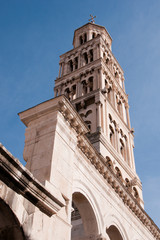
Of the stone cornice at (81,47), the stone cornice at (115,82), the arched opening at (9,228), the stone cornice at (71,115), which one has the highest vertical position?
the stone cornice at (81,47)

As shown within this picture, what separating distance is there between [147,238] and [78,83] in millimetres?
18665

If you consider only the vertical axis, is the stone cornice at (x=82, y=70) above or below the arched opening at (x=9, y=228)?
above

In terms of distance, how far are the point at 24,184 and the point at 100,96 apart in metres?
21.4

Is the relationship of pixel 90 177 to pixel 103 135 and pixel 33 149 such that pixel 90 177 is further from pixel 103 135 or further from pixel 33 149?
pixel 103 135

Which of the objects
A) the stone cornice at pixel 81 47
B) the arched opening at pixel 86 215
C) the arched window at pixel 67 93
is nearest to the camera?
the arched opening at pixel 86 215

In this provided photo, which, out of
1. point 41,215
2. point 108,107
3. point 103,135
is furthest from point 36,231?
point 108,107

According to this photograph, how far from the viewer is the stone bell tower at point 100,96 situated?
86.9ft

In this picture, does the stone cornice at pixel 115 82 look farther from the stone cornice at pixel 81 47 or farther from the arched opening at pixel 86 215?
the arched opening at pixel 86 215

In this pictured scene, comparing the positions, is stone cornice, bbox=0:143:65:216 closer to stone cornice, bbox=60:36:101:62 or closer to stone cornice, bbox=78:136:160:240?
stone cornice, bbox=78:136:160:240

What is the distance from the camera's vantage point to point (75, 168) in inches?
505

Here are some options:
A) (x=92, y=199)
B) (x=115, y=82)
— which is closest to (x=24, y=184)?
(x=92, y=199)

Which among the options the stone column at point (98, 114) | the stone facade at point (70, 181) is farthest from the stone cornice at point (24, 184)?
the stone column at point (98, 114)

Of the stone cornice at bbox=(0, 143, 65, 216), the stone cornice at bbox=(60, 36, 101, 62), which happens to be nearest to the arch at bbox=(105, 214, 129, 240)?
the stone cornice at bbox=(0, 143, 65, 216)

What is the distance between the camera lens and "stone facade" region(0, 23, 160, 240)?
25.5 ft
